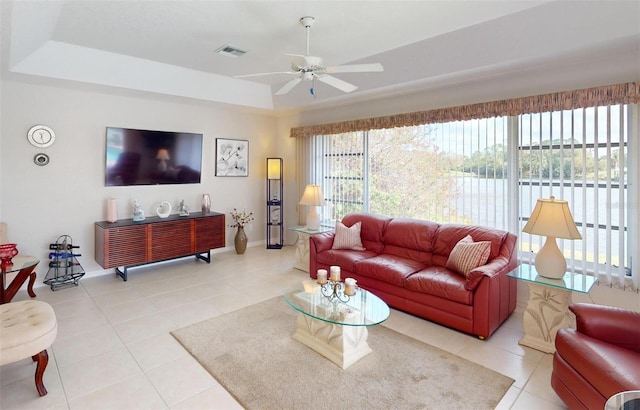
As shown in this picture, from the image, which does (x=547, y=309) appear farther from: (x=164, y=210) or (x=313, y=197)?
(x=164, y=210)

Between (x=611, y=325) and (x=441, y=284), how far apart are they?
1.27 meters

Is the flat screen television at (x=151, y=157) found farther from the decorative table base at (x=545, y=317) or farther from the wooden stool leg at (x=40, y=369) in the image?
the decorative table base at (x=545, y=317)

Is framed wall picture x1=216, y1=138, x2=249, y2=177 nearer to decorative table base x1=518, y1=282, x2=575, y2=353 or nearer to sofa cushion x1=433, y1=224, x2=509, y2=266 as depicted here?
sofa cushion x1=433, y1=224, x2=509, y2=266

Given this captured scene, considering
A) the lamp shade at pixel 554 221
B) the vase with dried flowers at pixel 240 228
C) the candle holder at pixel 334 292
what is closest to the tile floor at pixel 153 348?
the candle holder at pixel 334 292

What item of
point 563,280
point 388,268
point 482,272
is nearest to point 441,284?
point 482,272

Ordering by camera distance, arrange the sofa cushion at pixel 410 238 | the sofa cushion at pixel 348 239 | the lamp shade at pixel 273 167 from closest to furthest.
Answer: the sofa cushion at pixel 410 238, the sofa cushion at pixel 348 239, the lamp shade at pixel 273 167

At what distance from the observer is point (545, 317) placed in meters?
2.86

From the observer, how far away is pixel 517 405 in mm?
2174

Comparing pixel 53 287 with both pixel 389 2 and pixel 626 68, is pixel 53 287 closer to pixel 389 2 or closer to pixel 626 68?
pixel 389 2

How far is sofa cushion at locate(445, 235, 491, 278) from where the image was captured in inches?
128

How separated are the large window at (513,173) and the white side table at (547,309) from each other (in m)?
0.59

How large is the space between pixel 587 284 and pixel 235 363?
2.94 m

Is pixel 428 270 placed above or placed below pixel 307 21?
below

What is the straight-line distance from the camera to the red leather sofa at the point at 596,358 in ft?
5.78
